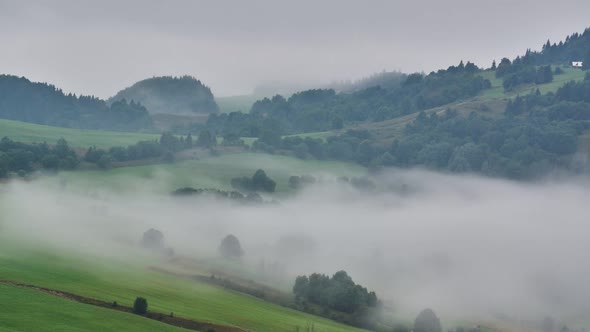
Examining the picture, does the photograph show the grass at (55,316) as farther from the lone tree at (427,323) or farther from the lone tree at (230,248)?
the lone tree at (230,248)

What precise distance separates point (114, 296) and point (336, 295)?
4533cm

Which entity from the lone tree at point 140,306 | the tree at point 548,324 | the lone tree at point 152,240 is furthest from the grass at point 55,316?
the tree at point 548,324

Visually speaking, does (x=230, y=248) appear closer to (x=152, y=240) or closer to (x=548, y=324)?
(x=152, y=240)

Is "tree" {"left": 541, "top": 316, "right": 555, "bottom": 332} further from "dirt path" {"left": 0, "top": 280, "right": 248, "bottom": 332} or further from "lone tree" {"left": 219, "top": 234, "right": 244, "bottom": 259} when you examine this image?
"dirt path" {"left": 0, "top": 280, "right": 248, "bottom": 332}

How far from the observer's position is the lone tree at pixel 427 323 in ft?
393

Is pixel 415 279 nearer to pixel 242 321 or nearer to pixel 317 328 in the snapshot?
pixel 317 328

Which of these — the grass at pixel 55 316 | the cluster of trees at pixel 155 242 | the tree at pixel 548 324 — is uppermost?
the cluster of trees at pixel 155 242

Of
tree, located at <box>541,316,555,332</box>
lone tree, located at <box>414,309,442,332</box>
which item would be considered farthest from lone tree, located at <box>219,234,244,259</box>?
tree, located at <box>541,316,555,332</box>

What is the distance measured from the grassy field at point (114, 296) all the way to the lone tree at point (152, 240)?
62.4 ft

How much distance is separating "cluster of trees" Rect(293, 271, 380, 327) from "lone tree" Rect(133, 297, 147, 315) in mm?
42986

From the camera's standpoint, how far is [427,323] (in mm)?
120438

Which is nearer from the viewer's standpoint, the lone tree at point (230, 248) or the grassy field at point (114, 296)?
the grassy field at point (114, 296)

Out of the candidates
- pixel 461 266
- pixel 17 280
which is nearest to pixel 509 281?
pixel 461 266

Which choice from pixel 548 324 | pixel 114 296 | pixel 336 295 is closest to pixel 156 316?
Answer: pixel 114 296
